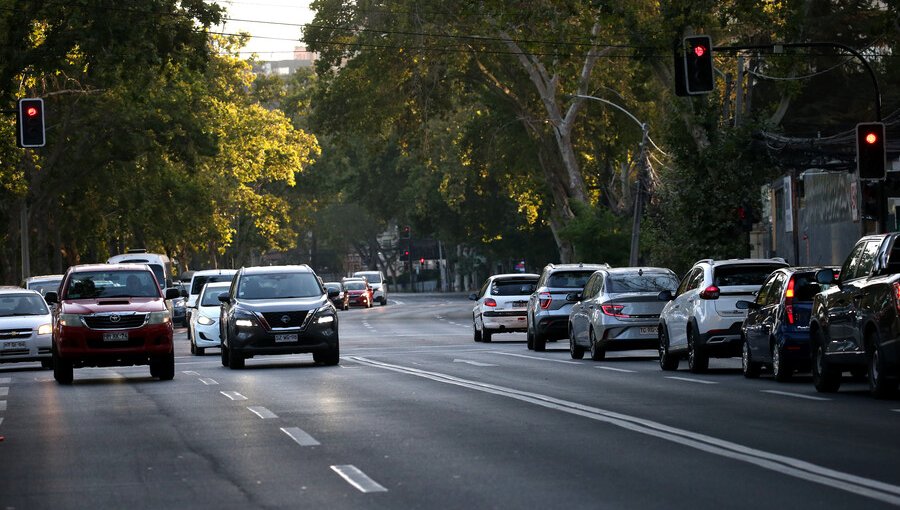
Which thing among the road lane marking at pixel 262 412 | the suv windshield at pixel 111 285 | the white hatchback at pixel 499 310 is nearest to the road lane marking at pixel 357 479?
the road lane marking at pixel 262 412

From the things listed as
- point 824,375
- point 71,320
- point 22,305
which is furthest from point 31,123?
point 824,375

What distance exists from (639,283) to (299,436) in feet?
51.4

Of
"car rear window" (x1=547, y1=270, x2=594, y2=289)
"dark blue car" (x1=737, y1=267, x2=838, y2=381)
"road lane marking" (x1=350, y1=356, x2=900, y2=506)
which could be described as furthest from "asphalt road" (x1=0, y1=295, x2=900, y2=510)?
"car rear window" (x1=547, y1=270, x2=594, y2=289)

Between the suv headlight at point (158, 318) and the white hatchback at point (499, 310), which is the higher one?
the suv headlight at point (158, 318)

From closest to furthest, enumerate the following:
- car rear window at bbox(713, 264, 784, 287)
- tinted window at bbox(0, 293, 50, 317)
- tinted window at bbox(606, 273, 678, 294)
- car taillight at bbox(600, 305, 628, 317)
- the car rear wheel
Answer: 1. car rear window at bbox(713, 264, 784, 287)
2. the car rear wheel
3. car taillight at bbox(600, 305, 628, 317)
4. tinted window at bbox(606, 273, 678, 294)
5. tinted window at bbox(0, 293, 50, 317)

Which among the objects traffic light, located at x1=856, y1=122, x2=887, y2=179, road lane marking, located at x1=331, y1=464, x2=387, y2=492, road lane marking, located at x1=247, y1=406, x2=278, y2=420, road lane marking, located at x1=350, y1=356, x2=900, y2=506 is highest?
traffic light, located at x1=856, y1=122, x2=887, y2=179

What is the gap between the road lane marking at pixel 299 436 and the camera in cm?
1426

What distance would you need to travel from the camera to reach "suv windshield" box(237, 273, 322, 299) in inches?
1169

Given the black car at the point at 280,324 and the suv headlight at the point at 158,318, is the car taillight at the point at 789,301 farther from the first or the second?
the suv headlight at the point at 158,318

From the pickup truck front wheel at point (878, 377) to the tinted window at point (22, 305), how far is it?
19.2 metres

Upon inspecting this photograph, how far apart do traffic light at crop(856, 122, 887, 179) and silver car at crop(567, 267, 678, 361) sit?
12.2 ft

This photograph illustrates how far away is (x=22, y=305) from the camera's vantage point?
1339 inches

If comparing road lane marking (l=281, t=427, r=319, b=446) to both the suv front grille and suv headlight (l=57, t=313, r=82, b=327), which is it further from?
suv headlight (l=57, t=313, r=82, b=327)

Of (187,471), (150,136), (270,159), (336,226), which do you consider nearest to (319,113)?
(150,136)
